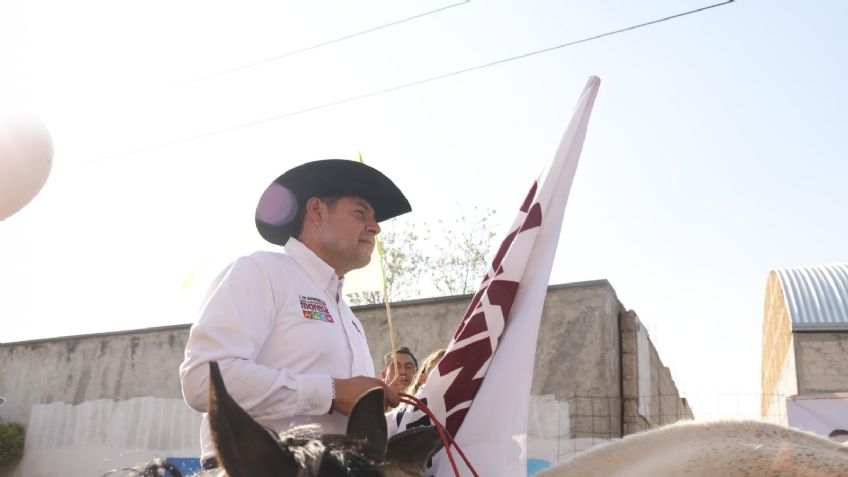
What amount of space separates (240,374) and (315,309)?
1.39ft

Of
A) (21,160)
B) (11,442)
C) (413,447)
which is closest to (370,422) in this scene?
(413,447)

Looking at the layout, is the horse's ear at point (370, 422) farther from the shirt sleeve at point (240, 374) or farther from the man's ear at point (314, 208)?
the man's ear at point (314, 208)

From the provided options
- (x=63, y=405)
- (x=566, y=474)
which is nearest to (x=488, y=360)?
(x=566, y=474)

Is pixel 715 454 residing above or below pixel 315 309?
below

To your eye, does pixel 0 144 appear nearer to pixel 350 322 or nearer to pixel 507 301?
pixel 350 322

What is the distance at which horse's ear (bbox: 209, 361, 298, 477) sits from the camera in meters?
1.08

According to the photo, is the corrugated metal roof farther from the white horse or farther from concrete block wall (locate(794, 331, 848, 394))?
the white horse

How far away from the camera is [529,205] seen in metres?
2.33

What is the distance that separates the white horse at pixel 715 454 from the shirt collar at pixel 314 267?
3.12 feet

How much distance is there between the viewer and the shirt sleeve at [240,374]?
190 cm

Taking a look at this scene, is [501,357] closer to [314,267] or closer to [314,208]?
[314,267]

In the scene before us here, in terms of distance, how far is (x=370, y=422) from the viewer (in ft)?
4.74

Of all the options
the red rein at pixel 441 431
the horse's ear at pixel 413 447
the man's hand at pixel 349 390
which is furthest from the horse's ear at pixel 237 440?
the man's hand at pixel 349 390

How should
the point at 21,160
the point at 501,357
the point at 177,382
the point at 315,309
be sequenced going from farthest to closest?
the point at 177,382
the point at 21,160
the point at 315,309
the point at 501,357
